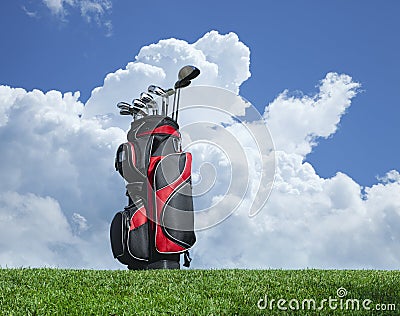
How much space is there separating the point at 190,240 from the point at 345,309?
3.70m

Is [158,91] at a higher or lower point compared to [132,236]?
higher

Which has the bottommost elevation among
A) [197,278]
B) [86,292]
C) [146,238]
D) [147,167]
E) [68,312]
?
[68,312]

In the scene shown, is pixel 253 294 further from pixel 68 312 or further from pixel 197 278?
pixel 68 312

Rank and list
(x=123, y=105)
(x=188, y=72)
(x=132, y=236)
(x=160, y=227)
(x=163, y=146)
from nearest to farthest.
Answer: (x=160, y=227) < (x=132, y=236) < (x=163, y=146) < (x=188, y=72) < (x=123, y=105)

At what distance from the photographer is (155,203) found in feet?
27.1

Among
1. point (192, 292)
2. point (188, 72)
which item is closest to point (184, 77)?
point (188, 72)

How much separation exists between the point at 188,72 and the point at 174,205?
210 cm

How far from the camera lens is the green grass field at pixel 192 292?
4914 mm

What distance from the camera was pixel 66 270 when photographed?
285 inches

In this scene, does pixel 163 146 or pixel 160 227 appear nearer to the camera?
pixel 160 227

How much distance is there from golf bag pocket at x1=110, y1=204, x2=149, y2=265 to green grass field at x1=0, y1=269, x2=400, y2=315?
1.32 meters

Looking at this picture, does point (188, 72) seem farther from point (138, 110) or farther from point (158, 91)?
point (138, 110)

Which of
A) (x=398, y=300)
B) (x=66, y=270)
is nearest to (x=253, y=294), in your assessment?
(x=398, y=300)

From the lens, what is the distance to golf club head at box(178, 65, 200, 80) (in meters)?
8.70
